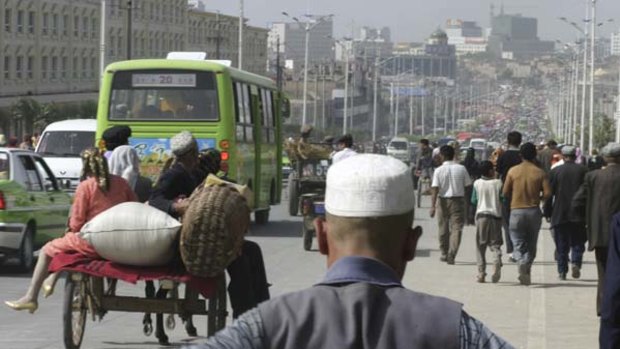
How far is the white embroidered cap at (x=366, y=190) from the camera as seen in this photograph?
406cm

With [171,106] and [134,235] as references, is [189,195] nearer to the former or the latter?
[134,235]

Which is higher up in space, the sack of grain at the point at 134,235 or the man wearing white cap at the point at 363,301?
the man wearing white cap at the point at 363,301

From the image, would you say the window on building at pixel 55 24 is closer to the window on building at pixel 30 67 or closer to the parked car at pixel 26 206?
the window on building at pixel 30 67

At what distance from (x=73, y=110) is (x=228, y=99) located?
57465 mm

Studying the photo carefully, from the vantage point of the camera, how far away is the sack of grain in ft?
36.2

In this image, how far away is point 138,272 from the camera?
37.0 feet

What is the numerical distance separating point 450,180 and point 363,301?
60.2 feet

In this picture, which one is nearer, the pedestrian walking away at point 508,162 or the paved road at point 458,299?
the paved road at point 458,299

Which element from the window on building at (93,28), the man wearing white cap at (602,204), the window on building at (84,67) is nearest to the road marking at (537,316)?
the man wearing white cap at (602,204)

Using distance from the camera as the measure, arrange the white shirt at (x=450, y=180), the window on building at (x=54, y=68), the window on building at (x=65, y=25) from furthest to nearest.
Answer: the window on building at (x=65, y=25)
the window on building at (x=54, y=68)
the white shirt at (x=450, y=180)

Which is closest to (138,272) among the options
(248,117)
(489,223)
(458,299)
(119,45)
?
(458,299)

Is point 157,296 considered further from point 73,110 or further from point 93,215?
point 73,110

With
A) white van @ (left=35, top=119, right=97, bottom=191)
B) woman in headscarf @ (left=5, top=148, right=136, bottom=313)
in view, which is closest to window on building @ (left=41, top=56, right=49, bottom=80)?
white van @ (left=35, top=119, right=97, bottom=191)

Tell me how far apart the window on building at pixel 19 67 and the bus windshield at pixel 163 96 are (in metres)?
55.7
